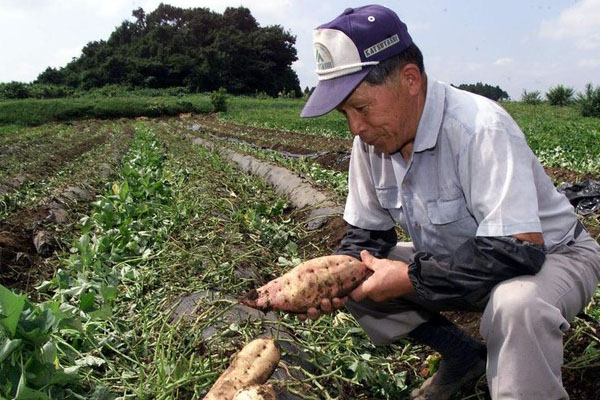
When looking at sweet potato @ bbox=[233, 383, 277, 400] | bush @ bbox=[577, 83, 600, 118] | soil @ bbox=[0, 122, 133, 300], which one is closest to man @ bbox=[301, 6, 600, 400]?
sweet potato @ bbox=[233, 383, 277, 400]

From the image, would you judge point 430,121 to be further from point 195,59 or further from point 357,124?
point 195,59

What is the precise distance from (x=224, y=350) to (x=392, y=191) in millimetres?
947

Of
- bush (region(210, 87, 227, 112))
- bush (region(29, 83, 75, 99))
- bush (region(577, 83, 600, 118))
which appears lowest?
bush (region(577, 83, 600, 118))

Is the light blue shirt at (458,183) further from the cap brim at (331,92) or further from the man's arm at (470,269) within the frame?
the cap brim at (331,92)

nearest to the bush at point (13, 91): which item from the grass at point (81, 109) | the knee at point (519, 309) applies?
the grass at point (81, 109)

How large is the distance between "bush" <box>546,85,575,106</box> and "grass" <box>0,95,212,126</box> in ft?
71.3

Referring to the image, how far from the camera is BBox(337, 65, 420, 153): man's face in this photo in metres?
1.95

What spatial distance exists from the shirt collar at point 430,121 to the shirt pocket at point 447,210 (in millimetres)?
220

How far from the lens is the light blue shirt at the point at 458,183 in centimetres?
179

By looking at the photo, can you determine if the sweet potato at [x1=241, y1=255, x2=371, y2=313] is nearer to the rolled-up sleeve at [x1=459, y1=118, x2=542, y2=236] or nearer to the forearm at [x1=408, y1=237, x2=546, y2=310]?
the forearm at [x1=408, y1=237, x2=546, y2=310]

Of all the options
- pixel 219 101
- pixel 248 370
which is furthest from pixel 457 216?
pixel 219 101

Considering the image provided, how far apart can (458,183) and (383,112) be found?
1.26ft

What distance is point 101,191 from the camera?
270 inches

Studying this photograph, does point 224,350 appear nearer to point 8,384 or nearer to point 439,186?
point 8,384
